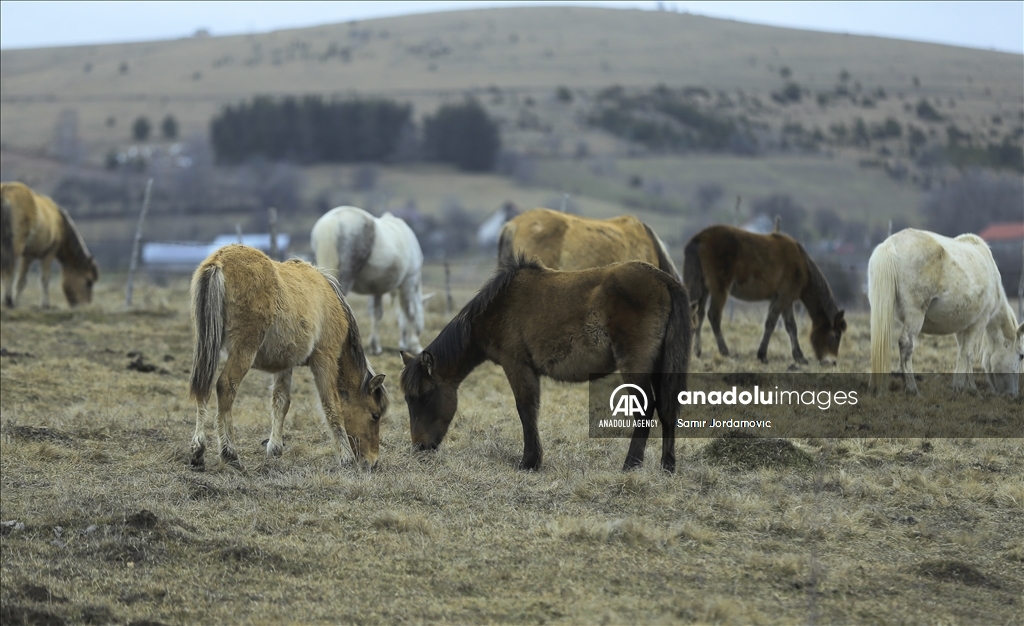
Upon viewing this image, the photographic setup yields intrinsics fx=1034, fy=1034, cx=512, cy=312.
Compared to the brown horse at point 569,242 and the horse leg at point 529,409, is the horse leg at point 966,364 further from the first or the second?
the horse leg at point 529,409

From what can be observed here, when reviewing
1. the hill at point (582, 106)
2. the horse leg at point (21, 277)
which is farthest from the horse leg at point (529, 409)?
the hill at point (582, 106)

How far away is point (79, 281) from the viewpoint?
59.0 ft

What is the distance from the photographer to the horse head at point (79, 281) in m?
17.8

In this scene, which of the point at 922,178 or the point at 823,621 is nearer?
the point at 823,621

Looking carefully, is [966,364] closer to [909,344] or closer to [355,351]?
[909,344]

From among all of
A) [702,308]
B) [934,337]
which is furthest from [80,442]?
[934,337]

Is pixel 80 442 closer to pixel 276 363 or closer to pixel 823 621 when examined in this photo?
pixel 276 363

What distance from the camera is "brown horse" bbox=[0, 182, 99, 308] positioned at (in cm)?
1628

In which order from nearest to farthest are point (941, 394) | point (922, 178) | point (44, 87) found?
1. point (941, 394)
2. point (922, 178)
3. point (44, 87)

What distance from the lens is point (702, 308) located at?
13078mm

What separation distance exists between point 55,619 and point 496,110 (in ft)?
253

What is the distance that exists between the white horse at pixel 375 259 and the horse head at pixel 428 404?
4971 mm

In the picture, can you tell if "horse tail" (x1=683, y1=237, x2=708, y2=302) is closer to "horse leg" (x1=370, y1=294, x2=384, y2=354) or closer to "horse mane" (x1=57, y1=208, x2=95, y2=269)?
"horse leg" (x1=370, y1=294, x2=384, y2=354)

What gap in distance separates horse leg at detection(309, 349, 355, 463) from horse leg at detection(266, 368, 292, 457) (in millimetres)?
423
